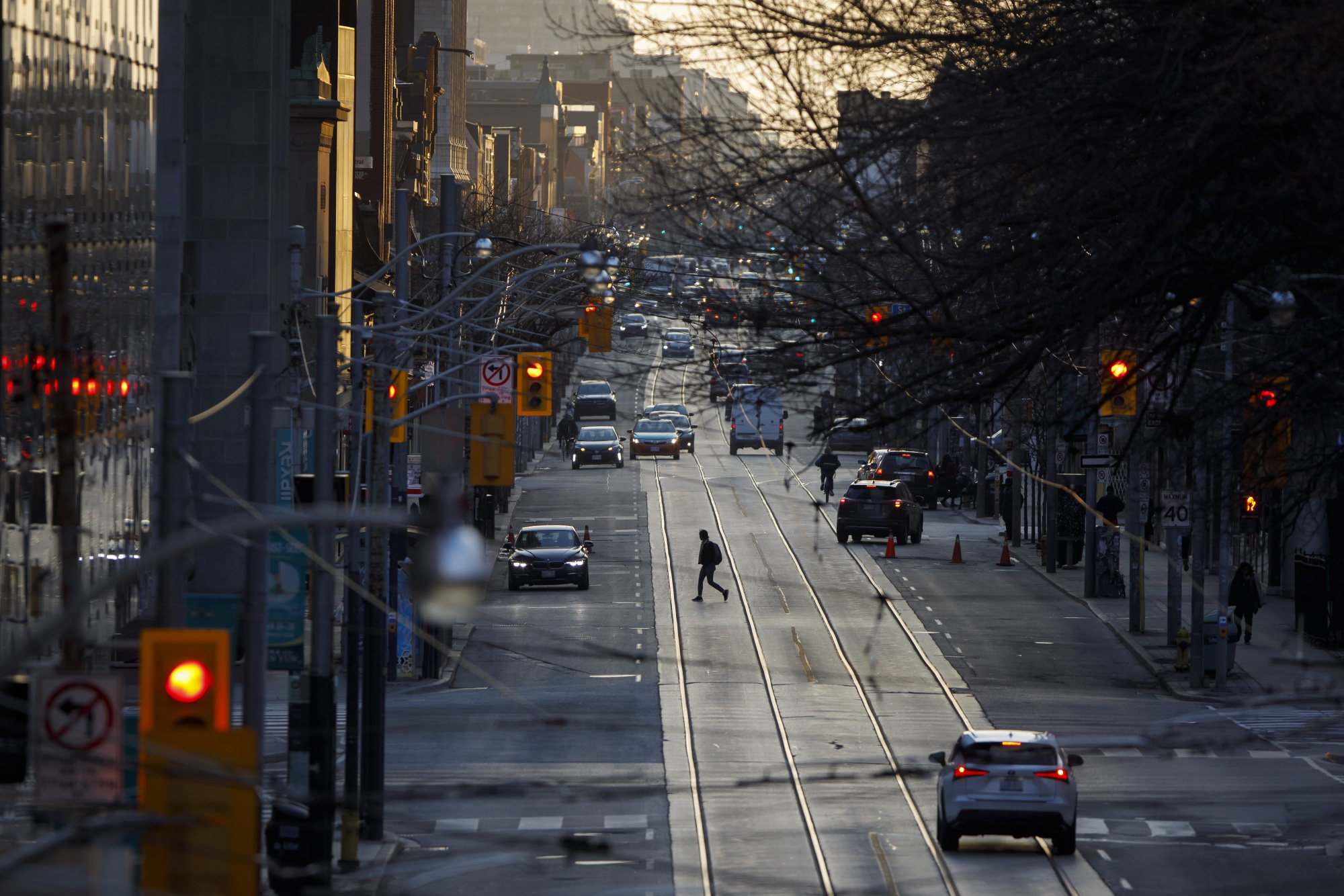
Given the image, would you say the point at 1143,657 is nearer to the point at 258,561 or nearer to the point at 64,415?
the point at 258,561

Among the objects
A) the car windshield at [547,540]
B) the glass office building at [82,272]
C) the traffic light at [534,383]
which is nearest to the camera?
the glass office building at [82,272]

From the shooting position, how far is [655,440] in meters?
75.9

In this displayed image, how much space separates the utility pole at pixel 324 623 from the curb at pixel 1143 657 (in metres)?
12.5

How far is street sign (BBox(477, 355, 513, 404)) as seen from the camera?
37469mm

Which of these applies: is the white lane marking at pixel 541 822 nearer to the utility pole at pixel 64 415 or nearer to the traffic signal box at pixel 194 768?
the utility pole at pixel 64 415

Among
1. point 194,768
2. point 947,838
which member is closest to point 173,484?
point 194,768

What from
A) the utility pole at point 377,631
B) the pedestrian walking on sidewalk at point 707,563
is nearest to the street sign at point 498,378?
the pedestrian walking on sidewalk at point 707,563

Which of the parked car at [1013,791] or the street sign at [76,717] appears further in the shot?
the parked car at [1013,791]

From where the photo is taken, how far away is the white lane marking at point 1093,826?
2386 centimetres

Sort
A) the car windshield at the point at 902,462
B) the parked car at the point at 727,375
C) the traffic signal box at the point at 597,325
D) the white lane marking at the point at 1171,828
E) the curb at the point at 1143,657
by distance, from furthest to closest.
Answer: the car windshield at the point at 902,462 < the curb at the point at 1143,657 < the traffic signal box at the point at 597,325 < the white lane marking at the point at 1171,828 < the parked car at the point at 727,375

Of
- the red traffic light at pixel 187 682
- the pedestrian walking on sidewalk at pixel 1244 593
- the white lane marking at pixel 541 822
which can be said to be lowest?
the white lane marking at pixel 541 822

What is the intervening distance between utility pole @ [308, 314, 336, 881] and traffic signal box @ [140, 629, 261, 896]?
265 inches

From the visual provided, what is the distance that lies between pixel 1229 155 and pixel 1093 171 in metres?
0.79

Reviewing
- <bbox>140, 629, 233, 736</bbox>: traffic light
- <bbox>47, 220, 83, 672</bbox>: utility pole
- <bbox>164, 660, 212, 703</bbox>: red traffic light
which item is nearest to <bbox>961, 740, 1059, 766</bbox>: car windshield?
<bbox>47, 220, 83, 672</bbox>: utility pole
